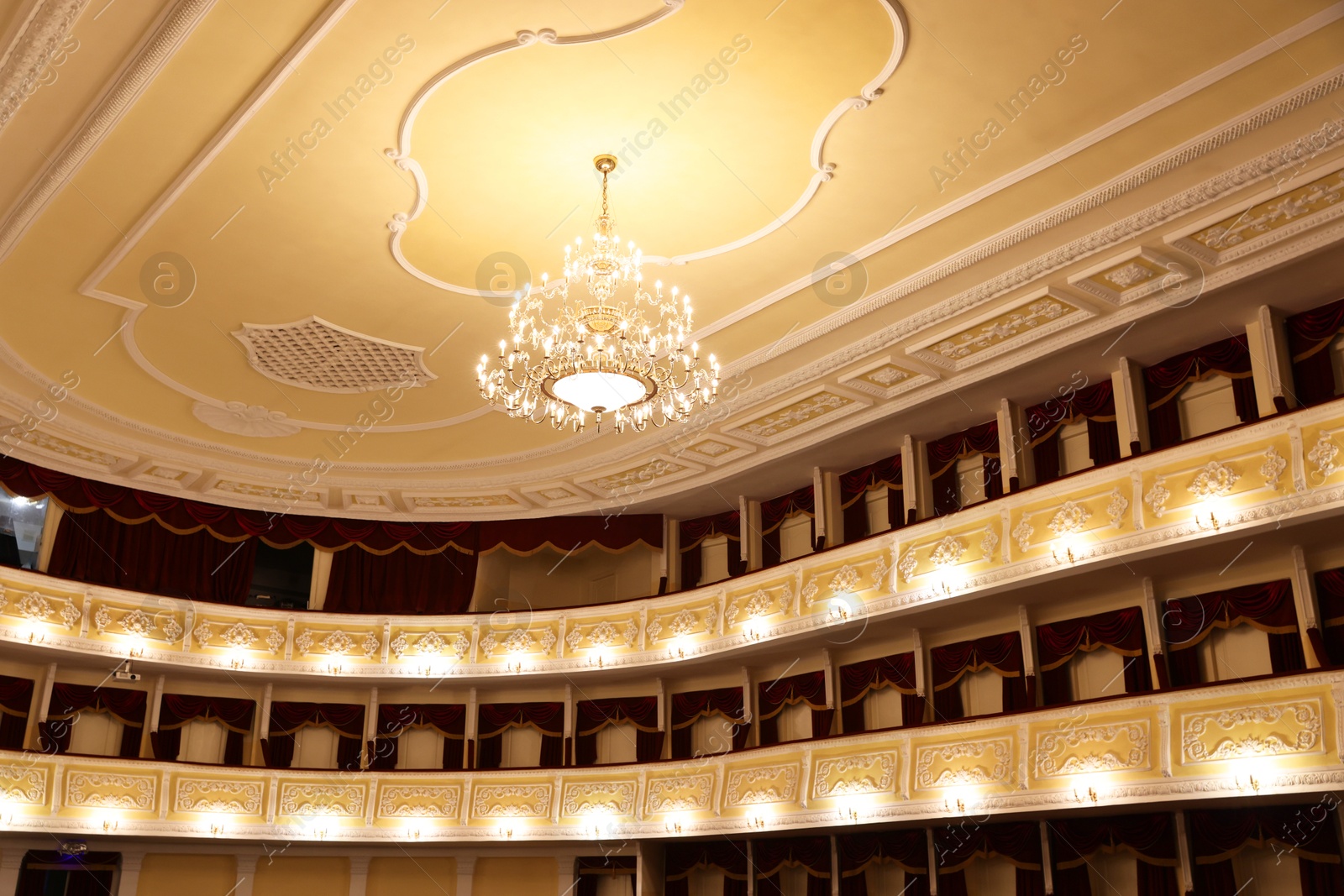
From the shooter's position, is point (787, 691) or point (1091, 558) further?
point (787, 691)

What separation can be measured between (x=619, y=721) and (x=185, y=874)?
6.40 metres

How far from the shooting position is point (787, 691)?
14.9 m

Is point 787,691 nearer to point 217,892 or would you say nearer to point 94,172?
point 217,892

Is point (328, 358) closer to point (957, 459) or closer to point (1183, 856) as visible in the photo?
point (957, 459)

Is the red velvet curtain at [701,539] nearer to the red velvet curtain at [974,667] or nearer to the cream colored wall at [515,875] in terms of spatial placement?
the red velvet curtain at [974,667]

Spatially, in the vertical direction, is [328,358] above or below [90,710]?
above

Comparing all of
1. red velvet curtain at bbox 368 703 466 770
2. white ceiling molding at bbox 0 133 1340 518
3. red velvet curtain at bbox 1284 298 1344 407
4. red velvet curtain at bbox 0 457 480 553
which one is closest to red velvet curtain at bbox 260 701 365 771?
red velvet curtain at bbox 368 703 466 770

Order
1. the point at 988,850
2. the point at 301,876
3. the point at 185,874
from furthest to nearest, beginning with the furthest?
1. the point at 301,876
2. the point at 185,874
3. the point at 988,850

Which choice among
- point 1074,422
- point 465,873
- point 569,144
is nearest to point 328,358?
point 569,144

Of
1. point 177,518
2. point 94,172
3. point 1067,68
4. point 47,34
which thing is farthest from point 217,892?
point 1067,68

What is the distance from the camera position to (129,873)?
1481 cm

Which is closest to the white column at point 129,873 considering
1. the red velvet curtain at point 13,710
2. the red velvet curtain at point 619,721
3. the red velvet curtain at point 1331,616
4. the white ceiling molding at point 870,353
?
the red velvet curtain at point 13,710

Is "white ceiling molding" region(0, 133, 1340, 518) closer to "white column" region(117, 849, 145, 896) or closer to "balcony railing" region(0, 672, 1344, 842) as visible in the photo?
"balcony railing" region(0, 672, 1344, 842)

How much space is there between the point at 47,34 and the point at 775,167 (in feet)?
17.6
